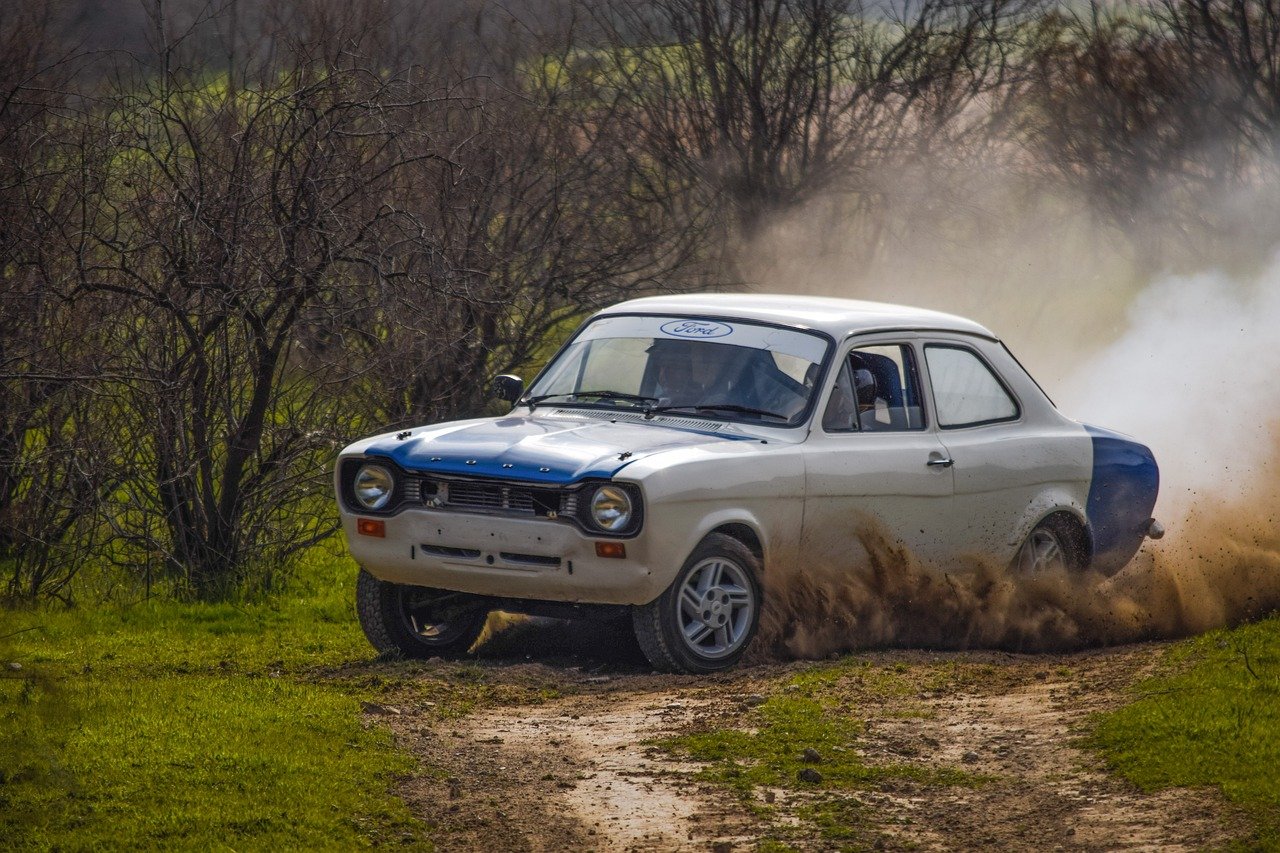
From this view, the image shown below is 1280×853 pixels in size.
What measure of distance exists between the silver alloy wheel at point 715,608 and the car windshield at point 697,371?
2.92ft

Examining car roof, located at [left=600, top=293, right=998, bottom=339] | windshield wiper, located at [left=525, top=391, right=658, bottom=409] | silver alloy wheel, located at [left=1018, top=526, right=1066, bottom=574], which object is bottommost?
silver alloy wheel, located at [left=1018, top=526, right=1066, bottom=574]

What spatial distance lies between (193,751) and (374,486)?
2214 millimetres

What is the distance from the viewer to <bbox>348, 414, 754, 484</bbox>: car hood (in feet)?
27.4

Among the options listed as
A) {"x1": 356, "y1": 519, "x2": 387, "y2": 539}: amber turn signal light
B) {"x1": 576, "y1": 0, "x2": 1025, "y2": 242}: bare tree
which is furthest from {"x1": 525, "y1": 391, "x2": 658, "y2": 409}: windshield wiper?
{"x1": 576, "y1": 0, "x2": 1025, "y2": 242}: bare tree

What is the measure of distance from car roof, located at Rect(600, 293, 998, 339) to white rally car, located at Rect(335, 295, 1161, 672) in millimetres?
18

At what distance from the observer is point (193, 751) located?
22.5 feet

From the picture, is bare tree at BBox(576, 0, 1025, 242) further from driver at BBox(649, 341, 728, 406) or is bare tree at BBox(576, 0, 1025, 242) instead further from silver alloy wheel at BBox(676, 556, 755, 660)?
silver alloy wheel at BBox(676, 556, 755, 660)

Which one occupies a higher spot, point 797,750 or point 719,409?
point 719,409

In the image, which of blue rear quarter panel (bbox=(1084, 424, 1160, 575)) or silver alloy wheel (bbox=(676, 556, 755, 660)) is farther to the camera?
blue rear quarter panel (bbox=(1084, 424, 1160, 575))

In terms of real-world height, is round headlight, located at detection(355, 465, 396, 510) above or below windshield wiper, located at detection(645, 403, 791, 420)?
below

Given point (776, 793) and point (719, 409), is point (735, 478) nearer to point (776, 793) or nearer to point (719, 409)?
point (719, 409)

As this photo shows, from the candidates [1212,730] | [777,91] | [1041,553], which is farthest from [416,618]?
[777,91]

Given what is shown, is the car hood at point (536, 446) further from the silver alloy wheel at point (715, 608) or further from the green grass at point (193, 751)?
the green grass at point (193, 751)

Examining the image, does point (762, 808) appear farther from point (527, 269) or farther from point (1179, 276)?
point (1179, 276)
